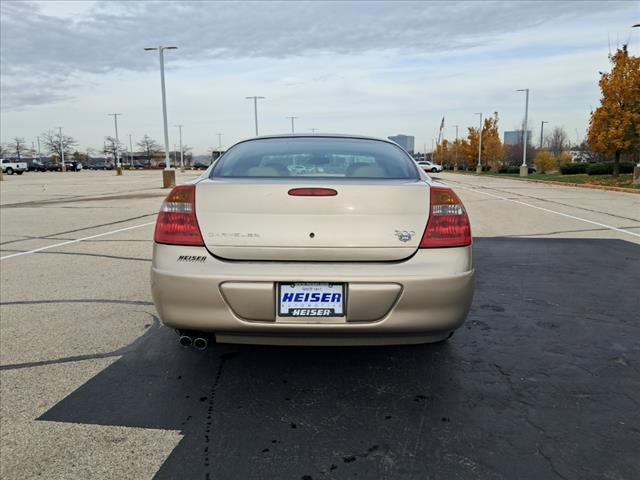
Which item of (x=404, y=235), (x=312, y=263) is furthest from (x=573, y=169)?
(x=312, y=263)

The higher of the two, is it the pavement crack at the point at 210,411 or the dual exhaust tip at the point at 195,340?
the dual exhaust tip at the point at 195,340

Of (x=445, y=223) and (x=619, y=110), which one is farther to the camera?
(x=619, y=110)

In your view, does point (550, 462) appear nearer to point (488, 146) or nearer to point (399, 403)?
point (399, 403)

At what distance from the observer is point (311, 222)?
8.84 feet

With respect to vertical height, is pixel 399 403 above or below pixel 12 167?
below

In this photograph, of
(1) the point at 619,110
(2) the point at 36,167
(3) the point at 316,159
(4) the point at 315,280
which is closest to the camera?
(4) the point at 315,280

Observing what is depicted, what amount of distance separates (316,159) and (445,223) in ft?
3.92

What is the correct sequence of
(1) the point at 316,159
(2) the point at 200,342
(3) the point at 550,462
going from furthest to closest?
1. (1) the point at 316,159
2. (2) the point at 200,342
3. (3) the point at 550,462

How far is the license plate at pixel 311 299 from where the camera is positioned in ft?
8.65

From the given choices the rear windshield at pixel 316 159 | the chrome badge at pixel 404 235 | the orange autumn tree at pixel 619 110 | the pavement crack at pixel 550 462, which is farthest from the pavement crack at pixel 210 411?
the orange autumn tree at pixel 619 110

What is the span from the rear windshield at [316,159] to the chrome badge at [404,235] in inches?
23.2

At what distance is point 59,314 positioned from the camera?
4.46 m

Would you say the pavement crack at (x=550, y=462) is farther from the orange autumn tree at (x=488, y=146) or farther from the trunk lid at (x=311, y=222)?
the orange autumn tree at (x=488, y=146)

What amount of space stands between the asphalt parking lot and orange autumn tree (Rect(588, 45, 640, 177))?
72.5ft
